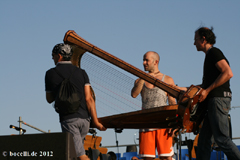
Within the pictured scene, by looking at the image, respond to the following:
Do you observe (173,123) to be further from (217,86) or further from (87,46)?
(87,46)

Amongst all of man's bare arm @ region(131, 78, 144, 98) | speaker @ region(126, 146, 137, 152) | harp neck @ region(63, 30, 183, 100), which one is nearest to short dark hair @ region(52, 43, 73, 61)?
harp neck @ region(63, 30, 183, 100)

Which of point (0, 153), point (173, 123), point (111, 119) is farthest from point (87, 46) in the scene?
point (0, 153)

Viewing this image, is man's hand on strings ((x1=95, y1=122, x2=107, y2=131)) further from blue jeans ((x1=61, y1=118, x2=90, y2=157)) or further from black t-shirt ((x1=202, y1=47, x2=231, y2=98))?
black t-shirt ((x1=202, y1=47, x2=231, y2=98))

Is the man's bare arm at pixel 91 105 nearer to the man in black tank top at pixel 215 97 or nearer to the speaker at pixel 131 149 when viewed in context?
the man in black tank top at pixel 215 97

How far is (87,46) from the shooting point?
579 cm

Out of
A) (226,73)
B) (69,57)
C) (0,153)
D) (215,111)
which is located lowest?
(0,153)

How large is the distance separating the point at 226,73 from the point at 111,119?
148cm

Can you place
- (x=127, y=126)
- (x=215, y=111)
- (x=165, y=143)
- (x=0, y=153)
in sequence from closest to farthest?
(x=0, y=153) → (x=215, y=111) → (x=127, y=126) → (x=165, y=143)

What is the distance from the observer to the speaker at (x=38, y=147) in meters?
3.54

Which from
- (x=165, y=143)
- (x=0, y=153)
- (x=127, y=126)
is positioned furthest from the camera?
(x=165, y=143)

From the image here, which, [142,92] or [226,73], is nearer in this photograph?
[226,73]

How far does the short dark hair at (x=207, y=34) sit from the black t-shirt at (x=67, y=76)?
5.12ft

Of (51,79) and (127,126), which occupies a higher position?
(51,79)

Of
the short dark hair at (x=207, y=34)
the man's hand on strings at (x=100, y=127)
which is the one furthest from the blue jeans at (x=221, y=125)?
the man's hand on strings at (x=100, y=127)
